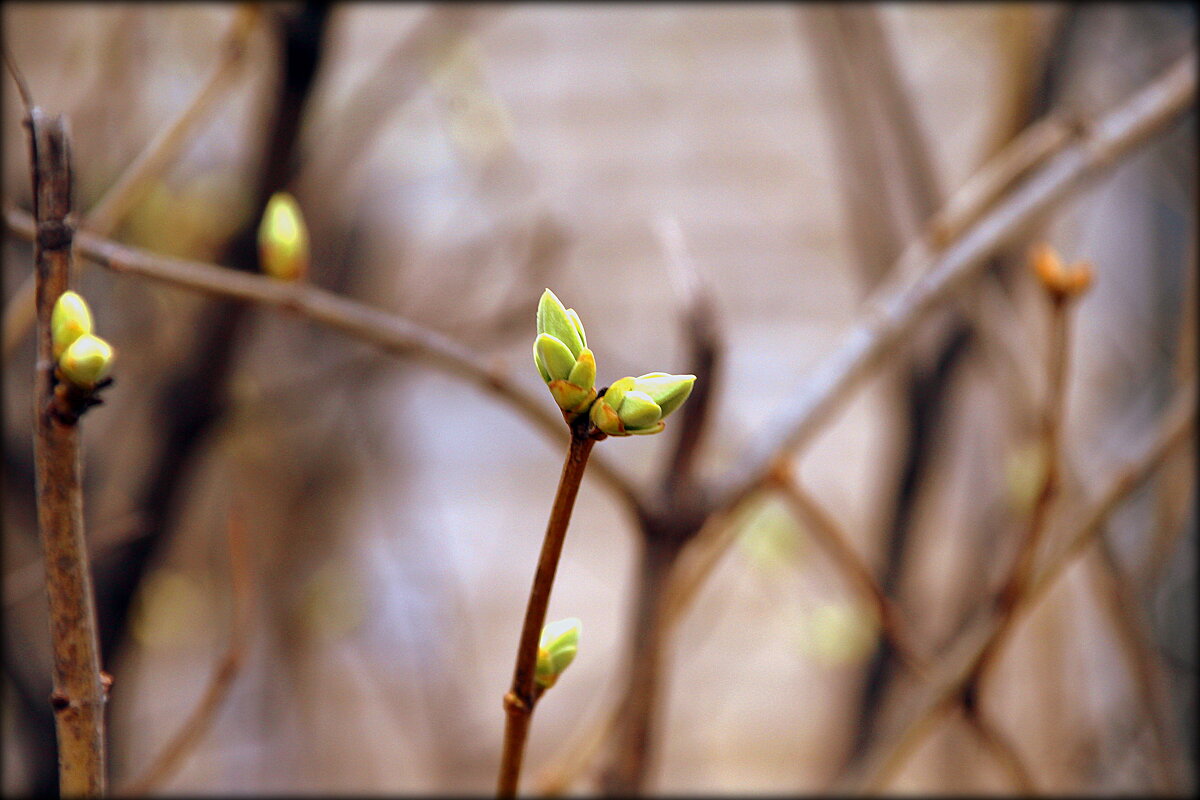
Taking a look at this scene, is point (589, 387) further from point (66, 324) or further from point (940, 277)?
point (940, 277)

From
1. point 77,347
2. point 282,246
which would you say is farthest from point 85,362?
point 282,246

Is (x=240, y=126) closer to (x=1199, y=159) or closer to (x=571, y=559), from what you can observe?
(x=571, y=559)

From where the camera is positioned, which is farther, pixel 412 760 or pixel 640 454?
pixel 412 760

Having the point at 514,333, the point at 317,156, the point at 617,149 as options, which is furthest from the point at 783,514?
the point at 617,149

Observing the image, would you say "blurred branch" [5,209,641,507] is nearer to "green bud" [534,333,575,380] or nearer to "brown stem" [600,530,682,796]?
"brown stem" [600,530,682,796]

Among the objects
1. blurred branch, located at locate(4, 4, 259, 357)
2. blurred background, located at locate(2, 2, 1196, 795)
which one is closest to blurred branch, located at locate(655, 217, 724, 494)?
blurred background, located at locate(2, 2, 1196, 795)

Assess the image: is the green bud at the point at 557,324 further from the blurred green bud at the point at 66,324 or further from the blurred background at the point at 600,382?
the blurred background at the point at 600,382
